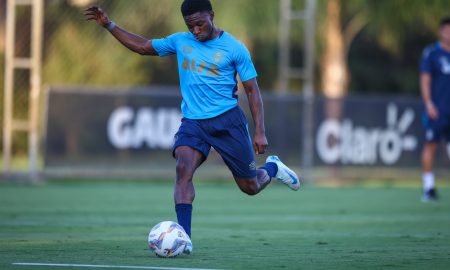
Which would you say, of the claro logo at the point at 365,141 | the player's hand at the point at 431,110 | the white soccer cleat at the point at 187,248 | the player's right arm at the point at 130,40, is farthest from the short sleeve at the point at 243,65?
the claro logo at the point at 365,141

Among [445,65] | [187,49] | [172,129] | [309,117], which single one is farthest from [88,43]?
[187,49]

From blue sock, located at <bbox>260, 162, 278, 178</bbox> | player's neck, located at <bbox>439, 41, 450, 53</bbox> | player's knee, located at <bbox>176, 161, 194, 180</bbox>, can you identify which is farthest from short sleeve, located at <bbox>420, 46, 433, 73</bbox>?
player's knee, located at <bbox>176, 161, 194, 180</bbox>

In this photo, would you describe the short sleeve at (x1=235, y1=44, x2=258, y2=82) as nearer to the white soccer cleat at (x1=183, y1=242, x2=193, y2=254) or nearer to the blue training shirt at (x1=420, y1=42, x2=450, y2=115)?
the white soccer cleat at (x1=183, y1=242, x2=193, y2=254)

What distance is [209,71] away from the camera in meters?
8.81

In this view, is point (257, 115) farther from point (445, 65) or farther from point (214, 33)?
point (445, 65)

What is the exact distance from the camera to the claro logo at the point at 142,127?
63.9 ft

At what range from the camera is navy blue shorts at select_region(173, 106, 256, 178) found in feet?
28.8

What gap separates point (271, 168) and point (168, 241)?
88.5 inches

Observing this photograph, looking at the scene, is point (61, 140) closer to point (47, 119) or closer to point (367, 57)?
point (47, 119)

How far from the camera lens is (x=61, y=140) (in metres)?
19.1

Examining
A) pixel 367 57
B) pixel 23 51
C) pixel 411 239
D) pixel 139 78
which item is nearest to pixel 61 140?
pixel 23 51

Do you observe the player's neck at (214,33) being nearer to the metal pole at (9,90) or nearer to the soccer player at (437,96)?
the soccer player at (437,96)

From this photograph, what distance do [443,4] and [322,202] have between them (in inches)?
383

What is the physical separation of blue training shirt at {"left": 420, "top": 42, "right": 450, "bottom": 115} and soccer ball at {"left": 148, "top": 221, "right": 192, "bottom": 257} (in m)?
8.17
